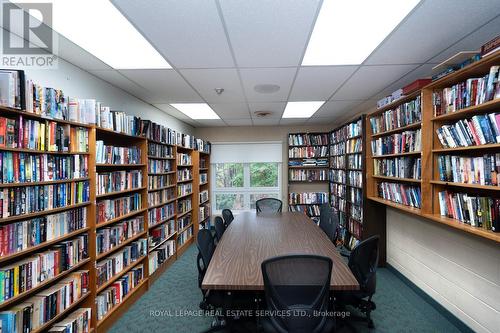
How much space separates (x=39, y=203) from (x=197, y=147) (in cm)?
352

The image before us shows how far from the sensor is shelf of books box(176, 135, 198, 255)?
14.0 feet

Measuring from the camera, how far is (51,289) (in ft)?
5.82

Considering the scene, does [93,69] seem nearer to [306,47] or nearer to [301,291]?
[306,47]

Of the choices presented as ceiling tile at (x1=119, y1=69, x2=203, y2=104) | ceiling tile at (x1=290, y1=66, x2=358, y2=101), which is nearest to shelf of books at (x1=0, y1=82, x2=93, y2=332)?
ceiling tile at (x1=119, y1=69, x2=203, y2=104)

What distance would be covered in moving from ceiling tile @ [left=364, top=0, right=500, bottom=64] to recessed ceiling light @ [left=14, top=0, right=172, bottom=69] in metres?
2.09

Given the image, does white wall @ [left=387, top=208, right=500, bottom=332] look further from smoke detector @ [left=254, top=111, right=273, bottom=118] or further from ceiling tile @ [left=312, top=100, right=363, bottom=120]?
smoke detector @ [left=254, top=111, right=273, bottom=118]

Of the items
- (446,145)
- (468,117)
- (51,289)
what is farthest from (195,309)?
(468,117)

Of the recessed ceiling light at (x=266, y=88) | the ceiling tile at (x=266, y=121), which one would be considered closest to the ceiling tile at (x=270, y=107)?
the ceiling tile at (x=266, y=121)

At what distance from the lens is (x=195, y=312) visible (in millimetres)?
2516

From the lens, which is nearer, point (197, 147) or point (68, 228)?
point (68, 228)

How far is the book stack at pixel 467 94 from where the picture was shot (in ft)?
5.41

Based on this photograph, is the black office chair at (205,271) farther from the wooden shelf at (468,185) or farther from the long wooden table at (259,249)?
the wooden shelf at (468,185)

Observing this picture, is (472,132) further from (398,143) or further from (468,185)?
(398,143)

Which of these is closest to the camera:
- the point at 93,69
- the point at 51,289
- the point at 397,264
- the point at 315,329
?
the point at 315,329
